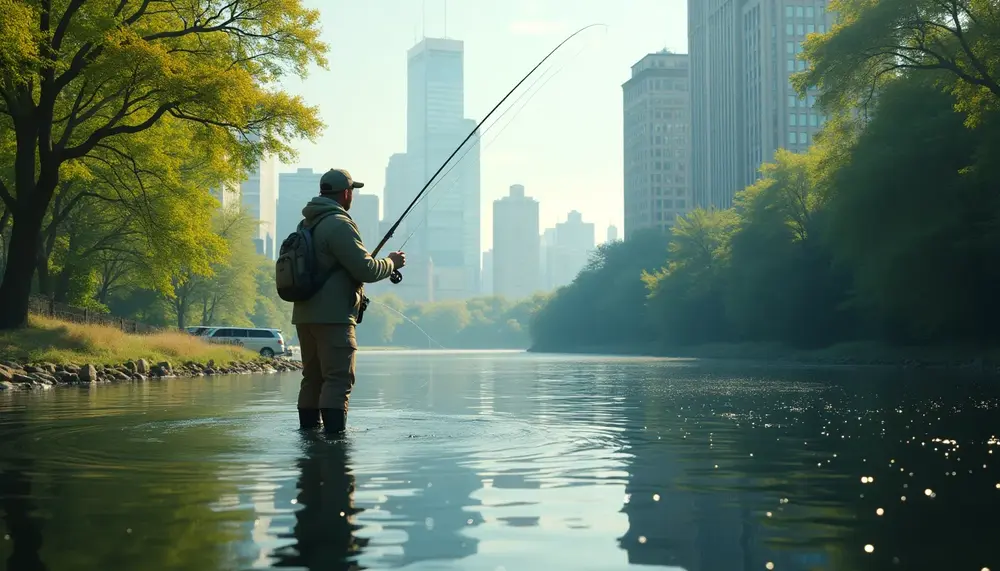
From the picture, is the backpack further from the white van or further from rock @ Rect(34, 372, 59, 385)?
the white van

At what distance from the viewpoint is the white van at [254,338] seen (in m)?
56.6

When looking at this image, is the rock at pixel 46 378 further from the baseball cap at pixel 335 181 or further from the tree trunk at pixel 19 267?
the baseball cap at pixel 335 181

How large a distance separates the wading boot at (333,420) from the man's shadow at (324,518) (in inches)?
49.9

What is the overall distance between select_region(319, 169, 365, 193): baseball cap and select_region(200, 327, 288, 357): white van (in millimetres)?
46270

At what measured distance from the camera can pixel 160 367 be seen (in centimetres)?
3164

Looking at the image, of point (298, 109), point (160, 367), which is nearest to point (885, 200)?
point (298, 109)

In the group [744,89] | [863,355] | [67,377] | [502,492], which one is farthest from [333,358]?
[744,89]

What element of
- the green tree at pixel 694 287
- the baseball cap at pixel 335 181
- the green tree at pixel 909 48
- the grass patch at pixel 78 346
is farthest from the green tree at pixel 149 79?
the green tree at pixel 694 287

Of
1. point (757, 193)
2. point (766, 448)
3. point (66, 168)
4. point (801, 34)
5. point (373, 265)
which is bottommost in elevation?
point (766, 448)

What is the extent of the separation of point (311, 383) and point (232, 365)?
97.9ft

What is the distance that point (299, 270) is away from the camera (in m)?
10.2

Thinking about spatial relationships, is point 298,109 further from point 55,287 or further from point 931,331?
point 931,331

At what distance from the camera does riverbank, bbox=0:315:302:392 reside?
80.1 feet

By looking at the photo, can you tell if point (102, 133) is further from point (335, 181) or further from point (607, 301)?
point (607, 301)
